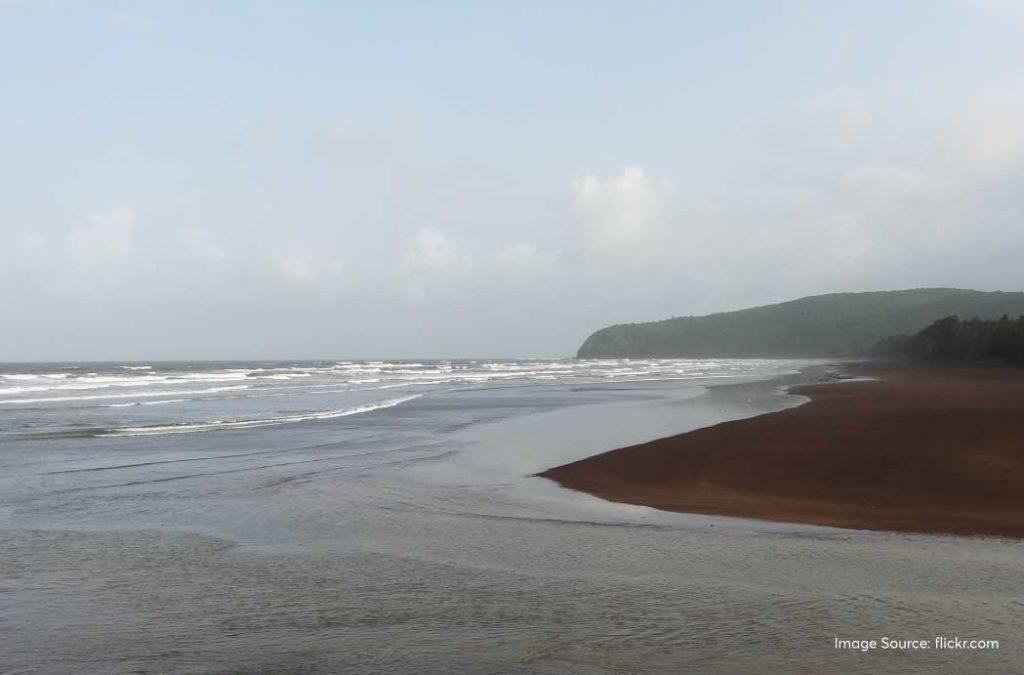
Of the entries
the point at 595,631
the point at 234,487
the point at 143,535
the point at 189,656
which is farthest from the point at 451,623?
the point at 234,487

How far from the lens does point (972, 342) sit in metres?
81.7

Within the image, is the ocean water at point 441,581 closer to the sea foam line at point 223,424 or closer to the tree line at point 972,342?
the sea foam line at point 223,424

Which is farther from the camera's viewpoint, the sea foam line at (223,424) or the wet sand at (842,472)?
the sea foam line at (223,424)

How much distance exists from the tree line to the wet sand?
5504 centimetres

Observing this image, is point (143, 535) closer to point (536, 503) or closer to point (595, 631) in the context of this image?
point (536, 503)

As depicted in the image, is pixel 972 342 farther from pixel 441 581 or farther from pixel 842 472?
pixel 441 581

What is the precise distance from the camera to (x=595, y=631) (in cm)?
679

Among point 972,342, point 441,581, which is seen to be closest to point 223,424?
point 441,581

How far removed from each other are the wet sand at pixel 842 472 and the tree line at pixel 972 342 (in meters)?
55.0

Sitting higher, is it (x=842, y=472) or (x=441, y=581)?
(x=842, y=472)

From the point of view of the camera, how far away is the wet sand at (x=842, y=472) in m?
11.5

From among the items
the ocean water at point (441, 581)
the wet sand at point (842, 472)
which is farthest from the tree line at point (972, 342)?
the ocean water at point (441, 581)

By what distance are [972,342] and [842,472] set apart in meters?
77.3

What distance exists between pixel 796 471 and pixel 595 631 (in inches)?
366
